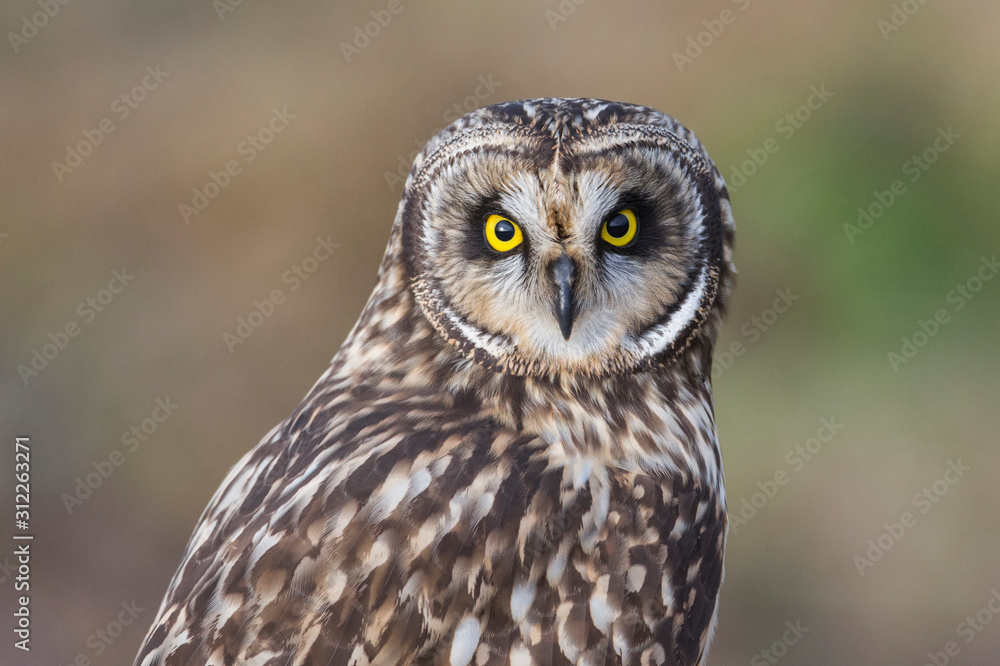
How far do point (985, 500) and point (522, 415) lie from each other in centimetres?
455

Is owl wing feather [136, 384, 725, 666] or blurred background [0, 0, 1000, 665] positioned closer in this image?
owl wing feather [136, 384, 725, 666]

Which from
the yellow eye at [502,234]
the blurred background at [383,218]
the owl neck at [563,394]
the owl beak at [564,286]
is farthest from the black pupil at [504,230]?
the blurred background at [383,218]

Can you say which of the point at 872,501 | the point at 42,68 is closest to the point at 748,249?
the point at 872,501

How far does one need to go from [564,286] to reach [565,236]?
108 mm

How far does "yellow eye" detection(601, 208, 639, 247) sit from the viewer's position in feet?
6.78

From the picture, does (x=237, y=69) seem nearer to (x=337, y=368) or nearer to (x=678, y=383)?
(x=337, y=368)

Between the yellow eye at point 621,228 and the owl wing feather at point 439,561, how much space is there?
1.58 feet

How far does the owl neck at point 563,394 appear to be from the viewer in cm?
217

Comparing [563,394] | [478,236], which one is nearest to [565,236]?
[478,236]

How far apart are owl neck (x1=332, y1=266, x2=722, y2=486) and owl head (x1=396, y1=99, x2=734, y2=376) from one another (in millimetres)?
43

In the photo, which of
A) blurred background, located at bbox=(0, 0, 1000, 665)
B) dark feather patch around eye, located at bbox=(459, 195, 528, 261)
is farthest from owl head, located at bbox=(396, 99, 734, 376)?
blurred background, located at bbox=(0, 0, 1000, 665)

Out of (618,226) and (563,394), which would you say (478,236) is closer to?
(618,226)

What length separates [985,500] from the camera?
5.61 metres

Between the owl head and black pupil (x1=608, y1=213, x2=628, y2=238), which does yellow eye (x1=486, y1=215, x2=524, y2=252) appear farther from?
black pupil (x1=608, y1=213, x2=628, y2=238)
